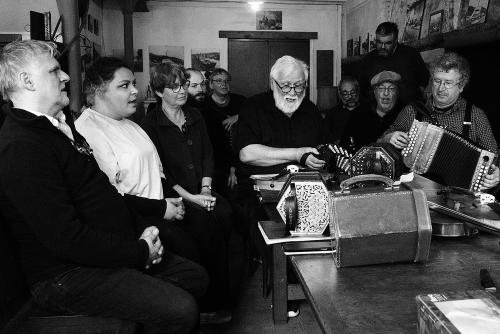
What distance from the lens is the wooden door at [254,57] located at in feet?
30.1

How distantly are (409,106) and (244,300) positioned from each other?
5.44ft

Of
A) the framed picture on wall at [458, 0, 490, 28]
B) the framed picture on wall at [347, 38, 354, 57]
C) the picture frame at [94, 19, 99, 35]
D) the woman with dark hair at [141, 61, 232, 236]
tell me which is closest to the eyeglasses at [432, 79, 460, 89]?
the woman with dark hair at [141, 61, 232, 236]

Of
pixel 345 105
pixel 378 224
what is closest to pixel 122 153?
→ pixel 378 224

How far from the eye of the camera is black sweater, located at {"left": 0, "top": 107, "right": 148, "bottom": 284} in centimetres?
157

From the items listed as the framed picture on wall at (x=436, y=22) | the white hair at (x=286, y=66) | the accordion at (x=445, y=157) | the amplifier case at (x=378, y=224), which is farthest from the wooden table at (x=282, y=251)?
the framed picture on wall at (x=436, y=22)

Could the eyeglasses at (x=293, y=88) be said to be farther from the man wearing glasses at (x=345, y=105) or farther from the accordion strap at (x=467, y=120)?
the man wearing glasses at (x=345, y=105)

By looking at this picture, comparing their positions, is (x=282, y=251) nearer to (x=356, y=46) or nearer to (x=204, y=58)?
(x=356, y=46)

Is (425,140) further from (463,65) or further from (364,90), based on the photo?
(364,90)

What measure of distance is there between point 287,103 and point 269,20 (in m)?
6.45

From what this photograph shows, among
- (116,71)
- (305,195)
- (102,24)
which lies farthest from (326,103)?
(305,195)

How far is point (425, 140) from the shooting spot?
2.79 m

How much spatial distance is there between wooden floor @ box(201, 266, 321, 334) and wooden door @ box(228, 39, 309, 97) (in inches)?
261

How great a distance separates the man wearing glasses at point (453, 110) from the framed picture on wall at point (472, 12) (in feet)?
6.44

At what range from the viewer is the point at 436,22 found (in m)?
5.56
